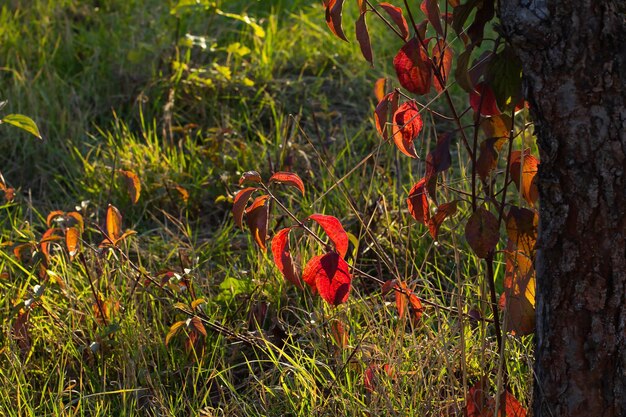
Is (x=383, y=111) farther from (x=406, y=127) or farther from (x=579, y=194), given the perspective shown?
(x=579, y=194)

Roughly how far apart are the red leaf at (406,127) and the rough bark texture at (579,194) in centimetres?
35

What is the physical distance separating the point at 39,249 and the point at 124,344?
34cm

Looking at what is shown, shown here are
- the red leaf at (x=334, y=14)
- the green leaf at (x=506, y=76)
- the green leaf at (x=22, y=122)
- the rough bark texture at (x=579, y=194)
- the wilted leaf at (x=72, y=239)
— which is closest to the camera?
the rough bark texture at (x=579, y=194)

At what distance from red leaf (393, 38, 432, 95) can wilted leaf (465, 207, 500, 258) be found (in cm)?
26

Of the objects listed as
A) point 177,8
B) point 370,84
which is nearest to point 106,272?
point 177,8

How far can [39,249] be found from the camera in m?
2.50

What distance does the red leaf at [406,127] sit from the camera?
6.25 feet

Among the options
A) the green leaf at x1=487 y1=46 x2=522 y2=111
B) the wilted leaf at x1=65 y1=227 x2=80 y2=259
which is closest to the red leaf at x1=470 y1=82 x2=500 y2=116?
the green leaf at x1=487 y1=46 x2=522 y2=111

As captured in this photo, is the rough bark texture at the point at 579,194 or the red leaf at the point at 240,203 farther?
the red leaf at the point at 240,203

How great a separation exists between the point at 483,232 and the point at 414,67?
0.33 metres

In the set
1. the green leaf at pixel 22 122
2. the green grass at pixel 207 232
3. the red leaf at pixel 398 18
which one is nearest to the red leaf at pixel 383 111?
the red leaf at pixel 398 18

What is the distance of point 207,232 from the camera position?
328cm

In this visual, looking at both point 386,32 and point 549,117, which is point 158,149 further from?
point 549,117

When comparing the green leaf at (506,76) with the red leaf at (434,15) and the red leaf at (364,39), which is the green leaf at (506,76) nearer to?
the red leaf at (434,15)
